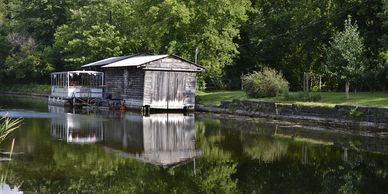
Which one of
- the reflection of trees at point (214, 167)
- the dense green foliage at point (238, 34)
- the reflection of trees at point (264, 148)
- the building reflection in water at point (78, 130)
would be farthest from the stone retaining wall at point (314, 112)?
the building reflection in water at point (78, 130)

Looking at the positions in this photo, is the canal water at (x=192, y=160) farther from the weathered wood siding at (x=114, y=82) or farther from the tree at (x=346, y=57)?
the weathered wood siding at (x=114, y=82)

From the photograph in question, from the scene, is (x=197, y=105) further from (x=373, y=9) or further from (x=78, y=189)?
(x=78, y=189)

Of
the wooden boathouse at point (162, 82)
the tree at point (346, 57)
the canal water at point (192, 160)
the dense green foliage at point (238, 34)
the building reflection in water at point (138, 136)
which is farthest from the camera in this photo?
the wooden boathouse at point (162, 82)

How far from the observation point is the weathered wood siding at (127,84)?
40.6 metres

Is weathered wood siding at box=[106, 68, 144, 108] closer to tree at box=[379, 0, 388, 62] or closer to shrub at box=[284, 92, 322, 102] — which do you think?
shrub at box=[284, 92, 322, 102]

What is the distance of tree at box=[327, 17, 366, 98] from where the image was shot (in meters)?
31.1

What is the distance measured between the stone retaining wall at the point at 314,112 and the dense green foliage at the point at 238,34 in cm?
328

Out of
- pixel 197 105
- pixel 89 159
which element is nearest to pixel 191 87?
pixel 197 105

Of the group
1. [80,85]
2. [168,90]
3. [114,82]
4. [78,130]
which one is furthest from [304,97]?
[80,85]

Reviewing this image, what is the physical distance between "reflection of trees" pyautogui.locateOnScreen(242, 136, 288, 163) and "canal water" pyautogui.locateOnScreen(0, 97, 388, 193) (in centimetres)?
4

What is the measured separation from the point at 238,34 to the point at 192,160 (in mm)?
34434

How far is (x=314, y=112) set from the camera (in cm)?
3030

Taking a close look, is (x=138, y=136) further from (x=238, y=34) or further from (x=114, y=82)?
(x=238, y=34)

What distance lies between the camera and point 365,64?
33.6 metres
